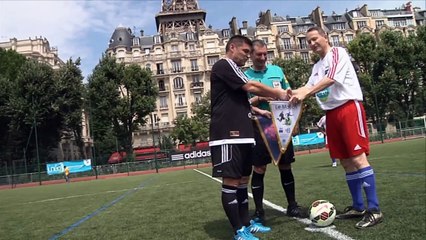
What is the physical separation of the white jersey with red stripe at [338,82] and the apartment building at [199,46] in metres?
71.1

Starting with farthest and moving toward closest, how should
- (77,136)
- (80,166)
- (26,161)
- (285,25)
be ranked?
(285,25) → (77,136) → (26,161) → (80,166)

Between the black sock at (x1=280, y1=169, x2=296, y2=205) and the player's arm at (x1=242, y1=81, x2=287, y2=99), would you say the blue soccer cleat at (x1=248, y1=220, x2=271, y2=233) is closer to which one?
the black sock at (x1=280, y1=169, x2=296, y2=205)

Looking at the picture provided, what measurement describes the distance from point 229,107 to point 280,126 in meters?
0.93

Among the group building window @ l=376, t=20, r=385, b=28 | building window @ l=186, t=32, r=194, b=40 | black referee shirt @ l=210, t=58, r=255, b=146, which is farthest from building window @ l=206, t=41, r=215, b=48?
black referee shirt @ l=210, t=58, r=255, b=146

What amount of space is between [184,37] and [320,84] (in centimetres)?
8350

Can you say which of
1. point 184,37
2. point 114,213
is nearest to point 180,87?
point 184,37

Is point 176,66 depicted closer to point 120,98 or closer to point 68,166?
point 120,98

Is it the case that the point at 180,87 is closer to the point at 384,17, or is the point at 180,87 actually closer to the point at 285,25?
the point at 285,25

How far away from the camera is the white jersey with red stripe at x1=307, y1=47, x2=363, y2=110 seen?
462 centimetres

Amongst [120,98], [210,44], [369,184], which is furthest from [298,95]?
[210,44]

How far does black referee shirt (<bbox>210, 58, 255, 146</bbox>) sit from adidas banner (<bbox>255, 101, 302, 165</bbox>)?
58cm

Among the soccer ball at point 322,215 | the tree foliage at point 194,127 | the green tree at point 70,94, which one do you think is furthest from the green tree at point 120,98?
the soccer ball at point 322,215

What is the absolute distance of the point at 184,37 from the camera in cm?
8588

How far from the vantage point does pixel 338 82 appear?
4617mm
